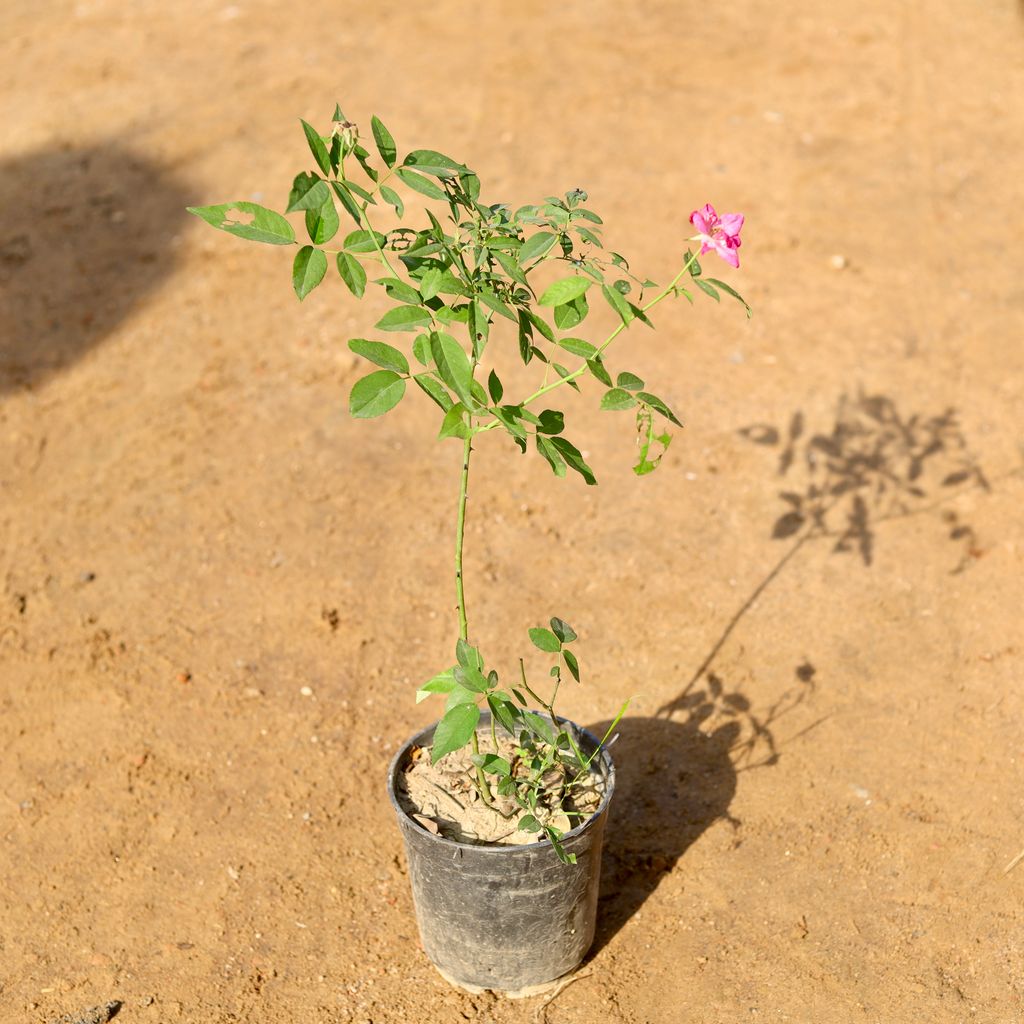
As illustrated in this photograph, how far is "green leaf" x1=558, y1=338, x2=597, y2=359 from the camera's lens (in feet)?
6.84

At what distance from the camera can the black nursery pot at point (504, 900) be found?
2.36 meters

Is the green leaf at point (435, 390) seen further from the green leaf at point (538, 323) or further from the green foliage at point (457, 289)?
the green leaf at point (538, 323)

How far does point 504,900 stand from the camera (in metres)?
2.42

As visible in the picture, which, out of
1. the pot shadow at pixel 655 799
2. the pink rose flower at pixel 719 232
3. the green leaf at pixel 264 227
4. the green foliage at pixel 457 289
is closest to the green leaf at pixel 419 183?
the green foliage at pixel 457 289

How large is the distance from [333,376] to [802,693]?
2.18 metres

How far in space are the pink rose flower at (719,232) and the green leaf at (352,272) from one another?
544 millimetres

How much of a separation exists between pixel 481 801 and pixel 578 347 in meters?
0.99

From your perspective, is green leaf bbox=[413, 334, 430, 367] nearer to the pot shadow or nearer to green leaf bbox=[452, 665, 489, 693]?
green leaf bbox=[452, 665, 489, 693]

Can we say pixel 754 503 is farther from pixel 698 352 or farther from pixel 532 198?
pixel 532 198

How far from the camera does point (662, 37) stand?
22.0ft

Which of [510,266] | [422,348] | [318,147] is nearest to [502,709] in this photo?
[422,348]

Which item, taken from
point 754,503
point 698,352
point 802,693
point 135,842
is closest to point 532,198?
point 698,352

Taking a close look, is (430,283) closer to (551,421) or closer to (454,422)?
(454,422)

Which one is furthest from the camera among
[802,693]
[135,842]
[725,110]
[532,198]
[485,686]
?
[725,110]
